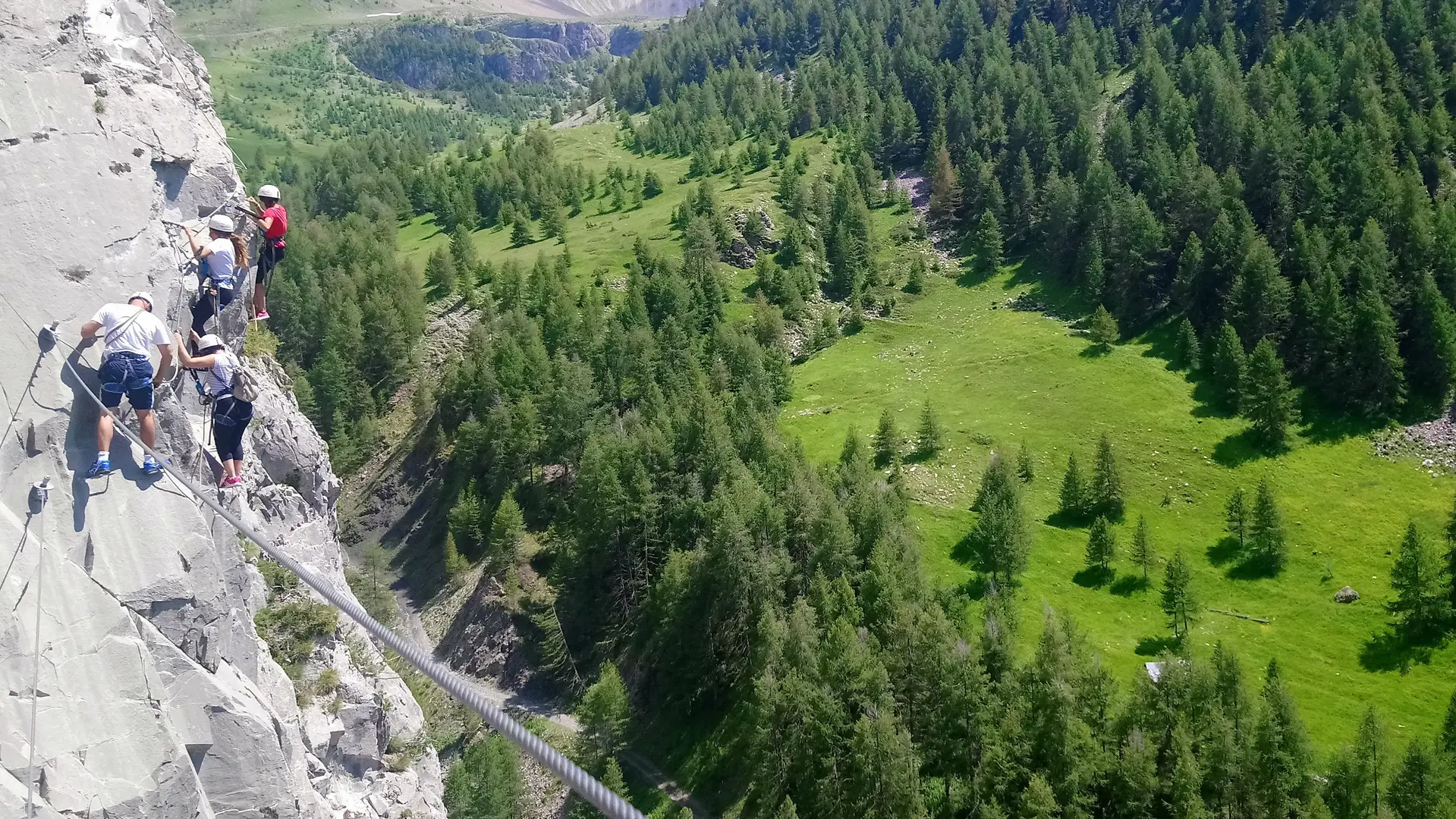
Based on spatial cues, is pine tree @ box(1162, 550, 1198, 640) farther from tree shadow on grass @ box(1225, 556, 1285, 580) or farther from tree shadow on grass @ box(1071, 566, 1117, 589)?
tree shadow on grass @ box(1225, 556, 1285, 580)

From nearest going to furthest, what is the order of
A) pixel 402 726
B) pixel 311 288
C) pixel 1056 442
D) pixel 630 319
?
pixel 402 726 → pixel 1056 442 → pixel 630 319 → pixel 311 288

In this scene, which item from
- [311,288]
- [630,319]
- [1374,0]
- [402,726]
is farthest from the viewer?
[1374,0]

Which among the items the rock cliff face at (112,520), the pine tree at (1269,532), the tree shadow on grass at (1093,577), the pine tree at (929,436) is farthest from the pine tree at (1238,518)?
the rock cliff face at (112,520)

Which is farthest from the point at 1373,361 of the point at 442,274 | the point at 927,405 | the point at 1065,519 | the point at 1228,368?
the point at 442,274

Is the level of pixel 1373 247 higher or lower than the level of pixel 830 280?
higher

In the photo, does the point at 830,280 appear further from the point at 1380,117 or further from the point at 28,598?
the point at 28,598

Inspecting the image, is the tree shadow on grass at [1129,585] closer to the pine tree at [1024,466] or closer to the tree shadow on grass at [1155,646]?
the tree shadow on grass at [1155,646]


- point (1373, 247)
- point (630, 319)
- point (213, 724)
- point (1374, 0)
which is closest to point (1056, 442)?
point (1373, 247)
